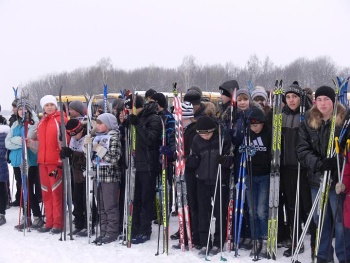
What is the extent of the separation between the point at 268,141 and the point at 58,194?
10.7ft

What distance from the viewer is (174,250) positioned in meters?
5.68

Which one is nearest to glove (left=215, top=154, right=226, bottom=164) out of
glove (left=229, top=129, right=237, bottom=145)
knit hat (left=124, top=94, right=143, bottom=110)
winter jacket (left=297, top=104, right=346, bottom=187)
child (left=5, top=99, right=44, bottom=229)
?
glove (left=229, top=129, right=237, bottom=145)

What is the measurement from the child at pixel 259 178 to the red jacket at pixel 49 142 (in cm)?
291

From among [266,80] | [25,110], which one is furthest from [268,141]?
[266,80]

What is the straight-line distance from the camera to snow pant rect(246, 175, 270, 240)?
532 cm

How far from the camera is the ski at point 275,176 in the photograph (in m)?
5.12

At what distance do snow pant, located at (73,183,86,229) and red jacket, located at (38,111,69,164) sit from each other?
20.6 inches

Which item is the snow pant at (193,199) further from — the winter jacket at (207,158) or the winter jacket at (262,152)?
the winter jacket at (262,152)

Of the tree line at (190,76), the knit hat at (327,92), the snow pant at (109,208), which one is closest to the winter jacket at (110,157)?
the snow pant at (109,208)

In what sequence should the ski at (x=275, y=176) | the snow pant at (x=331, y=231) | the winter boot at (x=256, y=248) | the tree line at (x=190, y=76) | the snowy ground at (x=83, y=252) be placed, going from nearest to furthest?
1. the snow pant at (x=331, y=231)
2. the ski at (x=275, y=176)
3. the winter boot at (x=256, y=248)
4. the snowy ground at (x=83, y=252)
5. the tree line at (x=190, y=76)

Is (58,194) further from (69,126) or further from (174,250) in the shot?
(174,250)

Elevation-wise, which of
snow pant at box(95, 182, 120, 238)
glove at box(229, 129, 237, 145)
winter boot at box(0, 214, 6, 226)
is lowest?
winter boot at box(0, 214, 6, 226)

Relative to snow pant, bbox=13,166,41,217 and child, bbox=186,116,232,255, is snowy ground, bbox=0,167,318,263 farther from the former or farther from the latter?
snow pant, bbox=13,166,41,217

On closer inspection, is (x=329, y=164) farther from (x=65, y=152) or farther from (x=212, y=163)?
(x=65, y=152)
